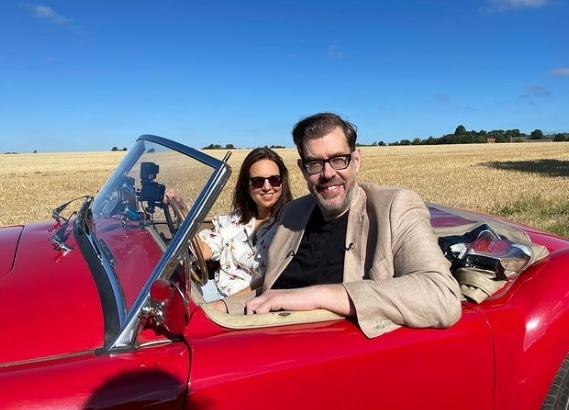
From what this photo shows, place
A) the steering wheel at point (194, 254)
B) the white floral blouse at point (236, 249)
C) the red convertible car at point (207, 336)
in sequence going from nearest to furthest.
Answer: the red convertible car at point (207, 336) → the steering wheel at point (194, 254) → the white floral blouse at point (236, 249)

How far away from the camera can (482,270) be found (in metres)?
1.96

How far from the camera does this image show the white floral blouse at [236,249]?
2691 mm

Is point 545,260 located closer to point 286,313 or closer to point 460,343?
point 460,343

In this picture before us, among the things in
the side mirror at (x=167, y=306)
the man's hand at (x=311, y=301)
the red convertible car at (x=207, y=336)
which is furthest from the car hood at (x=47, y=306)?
the man's hand at (x=311, y=301)

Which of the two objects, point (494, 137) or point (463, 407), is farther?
point (494, 137)

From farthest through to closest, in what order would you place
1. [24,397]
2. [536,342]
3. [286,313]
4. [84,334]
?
[536,342] → [286,313] → [84,334] → [24,397]

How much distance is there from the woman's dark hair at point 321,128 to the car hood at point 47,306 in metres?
1.06

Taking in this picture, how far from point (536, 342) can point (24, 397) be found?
65.6 inches

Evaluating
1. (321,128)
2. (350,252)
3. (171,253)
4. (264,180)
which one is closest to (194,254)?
(171,253)

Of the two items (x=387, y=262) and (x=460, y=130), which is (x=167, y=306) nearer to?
(x=387, y=262)

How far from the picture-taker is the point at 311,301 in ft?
5.44

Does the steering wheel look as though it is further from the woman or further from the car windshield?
the woman

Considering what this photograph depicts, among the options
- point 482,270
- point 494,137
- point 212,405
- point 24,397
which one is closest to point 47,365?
point 24,397

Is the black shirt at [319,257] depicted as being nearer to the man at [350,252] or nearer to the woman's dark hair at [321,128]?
the man at [350,252]
